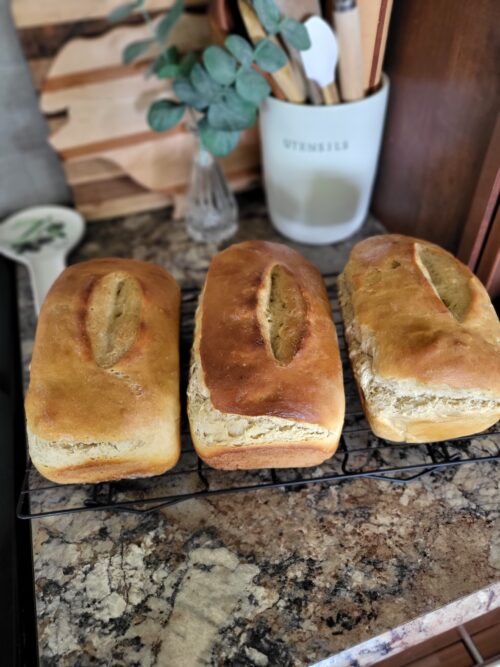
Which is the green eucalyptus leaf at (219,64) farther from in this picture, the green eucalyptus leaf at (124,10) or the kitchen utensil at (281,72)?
the green eucalyptus leaf at (124,10)

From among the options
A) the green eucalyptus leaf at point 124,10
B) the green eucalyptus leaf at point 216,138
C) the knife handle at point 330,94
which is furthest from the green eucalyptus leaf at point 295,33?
the green eucalyptus leaf at point 124,10

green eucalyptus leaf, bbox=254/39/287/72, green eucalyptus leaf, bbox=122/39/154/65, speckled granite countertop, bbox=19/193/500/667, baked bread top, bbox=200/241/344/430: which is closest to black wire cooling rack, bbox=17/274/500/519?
speckled granite countertop, bbox=19/193/500/667

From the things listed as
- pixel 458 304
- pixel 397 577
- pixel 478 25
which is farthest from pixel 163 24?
pixel 397 577

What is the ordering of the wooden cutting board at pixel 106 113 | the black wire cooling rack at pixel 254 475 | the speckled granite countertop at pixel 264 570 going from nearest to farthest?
1. the speckled granite countertop at pixel 264 570
2. the black wire cooling rack at pixel 254 475
3. the wooden cutting board at pixel 106 113

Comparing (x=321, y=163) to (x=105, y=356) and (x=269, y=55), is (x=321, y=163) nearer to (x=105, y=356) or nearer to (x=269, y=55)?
(x=269, y=55)

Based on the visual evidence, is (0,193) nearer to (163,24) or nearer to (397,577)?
(163,24)

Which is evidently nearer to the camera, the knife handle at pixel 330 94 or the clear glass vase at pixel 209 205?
the knife handle at pixel 330 94

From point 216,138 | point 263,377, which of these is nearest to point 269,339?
point 263,377
